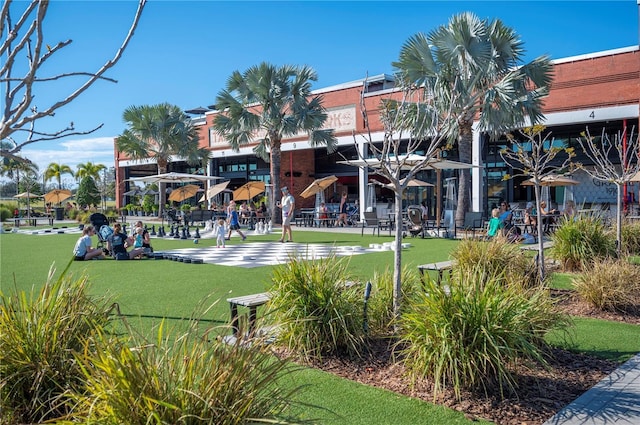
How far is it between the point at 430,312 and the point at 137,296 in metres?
5.11

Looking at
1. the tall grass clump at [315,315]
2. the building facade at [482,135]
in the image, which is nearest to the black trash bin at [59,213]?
the building facade at [482,135]

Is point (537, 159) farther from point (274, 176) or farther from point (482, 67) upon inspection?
point (274, 176)

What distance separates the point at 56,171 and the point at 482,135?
56153mm

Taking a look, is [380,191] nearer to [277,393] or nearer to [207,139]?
[207,139]

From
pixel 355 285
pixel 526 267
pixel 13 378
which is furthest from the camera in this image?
pixel 526 267

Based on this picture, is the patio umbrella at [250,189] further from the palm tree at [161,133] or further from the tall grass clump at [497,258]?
the tall grass clump at [497,258]

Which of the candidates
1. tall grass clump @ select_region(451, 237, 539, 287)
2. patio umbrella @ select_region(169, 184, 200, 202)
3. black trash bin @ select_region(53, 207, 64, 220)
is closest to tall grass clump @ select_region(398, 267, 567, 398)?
tall grass clump @ select_region(451, 237, 539, 287)

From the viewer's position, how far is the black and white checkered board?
12008 mm

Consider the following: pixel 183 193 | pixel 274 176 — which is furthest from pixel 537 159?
pixel 183 193

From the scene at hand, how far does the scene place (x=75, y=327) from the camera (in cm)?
358

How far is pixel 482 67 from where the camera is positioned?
18734 millimetres

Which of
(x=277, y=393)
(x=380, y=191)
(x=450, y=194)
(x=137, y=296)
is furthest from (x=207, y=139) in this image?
(x=277, y=393)

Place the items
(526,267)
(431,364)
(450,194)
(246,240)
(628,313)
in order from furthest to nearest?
(450,194), (246,240), (526,267), (628,313), (431,364)

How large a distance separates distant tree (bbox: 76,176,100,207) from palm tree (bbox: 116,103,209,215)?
11108 millimetres
